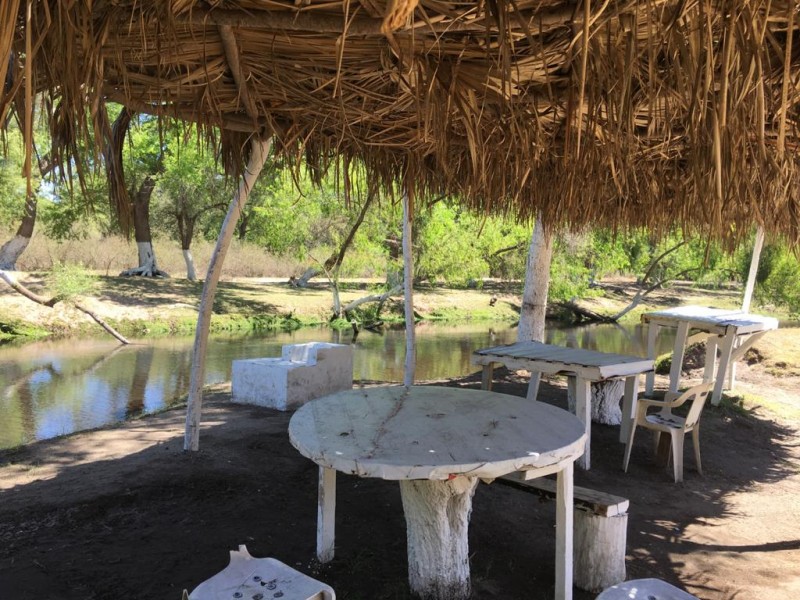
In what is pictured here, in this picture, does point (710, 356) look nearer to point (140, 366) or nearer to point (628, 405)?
point (628, 405)

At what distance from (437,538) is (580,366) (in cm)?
217

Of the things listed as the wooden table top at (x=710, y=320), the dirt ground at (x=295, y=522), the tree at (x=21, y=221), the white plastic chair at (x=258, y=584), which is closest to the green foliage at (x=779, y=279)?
the wooden table top at (x=710, y=320)

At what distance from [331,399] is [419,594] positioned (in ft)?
3.13

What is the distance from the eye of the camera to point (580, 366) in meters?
4.35

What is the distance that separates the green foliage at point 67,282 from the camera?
1616 cm

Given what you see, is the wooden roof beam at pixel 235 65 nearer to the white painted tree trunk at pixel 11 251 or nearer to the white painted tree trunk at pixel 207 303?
the white painted tree trunk at pixel 207 303

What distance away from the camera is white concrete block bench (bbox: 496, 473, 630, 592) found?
9.34 feet

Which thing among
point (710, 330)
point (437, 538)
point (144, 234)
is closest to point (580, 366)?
point (437, 538)

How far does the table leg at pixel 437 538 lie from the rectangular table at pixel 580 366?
1578 mm

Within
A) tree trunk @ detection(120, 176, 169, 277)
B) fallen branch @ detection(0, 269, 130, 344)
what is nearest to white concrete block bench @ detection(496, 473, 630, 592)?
fallen branch @ detection(0, 269, 130, 344)

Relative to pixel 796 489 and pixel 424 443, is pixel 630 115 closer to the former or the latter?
pixel 424 443

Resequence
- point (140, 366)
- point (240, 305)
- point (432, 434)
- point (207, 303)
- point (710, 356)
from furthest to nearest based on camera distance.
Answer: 1. point (240, 305)
2. point (140, 366)
3. point (710, 356)
4. point (207, 303)
5. point (432, 434)

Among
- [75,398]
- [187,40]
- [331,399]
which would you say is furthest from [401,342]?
[187,40]

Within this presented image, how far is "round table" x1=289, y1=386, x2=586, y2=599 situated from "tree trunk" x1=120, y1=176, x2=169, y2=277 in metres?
20.9
